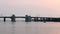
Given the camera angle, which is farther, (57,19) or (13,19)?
(57,19)

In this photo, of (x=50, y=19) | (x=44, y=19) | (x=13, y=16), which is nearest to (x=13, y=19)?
(x=13, y=16)

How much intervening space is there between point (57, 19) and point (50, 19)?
5061 mm

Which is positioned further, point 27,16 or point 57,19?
point 57,19

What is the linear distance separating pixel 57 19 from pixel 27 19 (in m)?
14.7

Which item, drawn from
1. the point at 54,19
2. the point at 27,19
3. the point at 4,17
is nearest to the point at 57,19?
the point at 54,19

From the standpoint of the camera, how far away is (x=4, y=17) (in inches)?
3137

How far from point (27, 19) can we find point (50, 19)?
16800 millimetres

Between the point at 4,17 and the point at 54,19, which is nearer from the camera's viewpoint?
the point at 4,17

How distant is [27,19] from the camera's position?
77.1 meters

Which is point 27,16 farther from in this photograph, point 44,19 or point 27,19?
point 44,19

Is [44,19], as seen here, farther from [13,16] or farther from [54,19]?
[13,16]

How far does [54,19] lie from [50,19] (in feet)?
9.59

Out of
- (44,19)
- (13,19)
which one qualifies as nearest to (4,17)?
(13,19)

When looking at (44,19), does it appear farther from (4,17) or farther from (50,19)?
(4,17)
